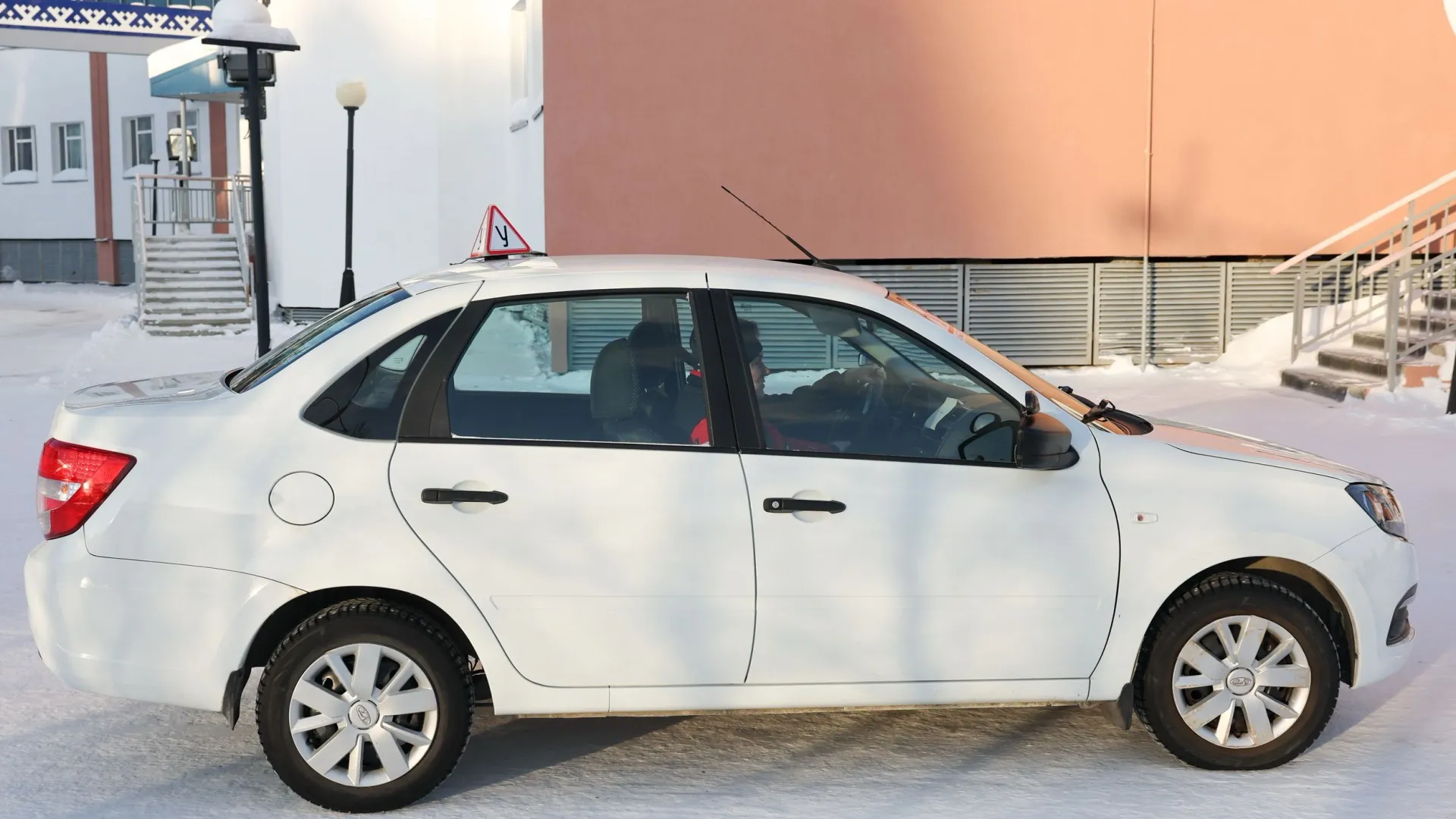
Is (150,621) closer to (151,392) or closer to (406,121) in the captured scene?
(151,392)

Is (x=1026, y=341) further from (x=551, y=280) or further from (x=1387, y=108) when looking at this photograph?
(x=551, y=280)

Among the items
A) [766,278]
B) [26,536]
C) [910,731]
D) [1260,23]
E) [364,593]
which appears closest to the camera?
[364,593]

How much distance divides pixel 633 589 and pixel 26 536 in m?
5.71

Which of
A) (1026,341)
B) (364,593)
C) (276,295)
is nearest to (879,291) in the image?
(364,593)

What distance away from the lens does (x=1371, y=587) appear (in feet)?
15.9

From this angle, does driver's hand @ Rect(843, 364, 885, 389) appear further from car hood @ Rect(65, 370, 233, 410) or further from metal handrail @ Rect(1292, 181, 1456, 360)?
metal handrail @ Rect(1292, 181, 1456, 360)

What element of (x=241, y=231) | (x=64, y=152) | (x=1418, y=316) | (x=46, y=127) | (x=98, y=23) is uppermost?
(x=98, y=23)

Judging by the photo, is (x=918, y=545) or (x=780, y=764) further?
(x=780, y=764)

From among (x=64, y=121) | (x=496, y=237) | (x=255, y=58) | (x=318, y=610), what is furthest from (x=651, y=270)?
(x=64, y=121)

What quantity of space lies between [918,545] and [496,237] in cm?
724

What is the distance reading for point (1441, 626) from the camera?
670 cm

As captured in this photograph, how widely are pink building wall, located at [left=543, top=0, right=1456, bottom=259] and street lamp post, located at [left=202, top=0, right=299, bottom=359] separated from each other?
4.63 meters

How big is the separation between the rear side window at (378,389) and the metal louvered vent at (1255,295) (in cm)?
1461

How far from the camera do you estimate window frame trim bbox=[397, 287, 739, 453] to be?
447 cm
